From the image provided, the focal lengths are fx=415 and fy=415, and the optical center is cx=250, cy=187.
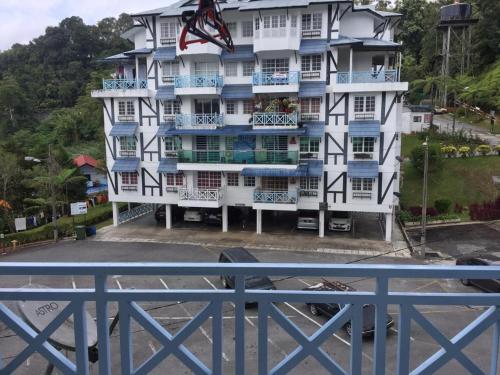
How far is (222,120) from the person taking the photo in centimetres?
2938

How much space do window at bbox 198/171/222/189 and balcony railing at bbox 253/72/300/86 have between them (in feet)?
23.5

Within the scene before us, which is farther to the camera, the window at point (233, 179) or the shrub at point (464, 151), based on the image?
the shrub at point (464, 151)

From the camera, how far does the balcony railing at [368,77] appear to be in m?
26.4

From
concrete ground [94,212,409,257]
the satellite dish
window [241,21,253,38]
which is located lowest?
concrete ground [94,212,409,257]

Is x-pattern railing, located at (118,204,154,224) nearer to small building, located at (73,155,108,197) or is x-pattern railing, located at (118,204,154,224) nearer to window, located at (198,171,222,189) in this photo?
window, located at (198,171,222,189)

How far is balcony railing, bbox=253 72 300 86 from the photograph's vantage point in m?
27.3

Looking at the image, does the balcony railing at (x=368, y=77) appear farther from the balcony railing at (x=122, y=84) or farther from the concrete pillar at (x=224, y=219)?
the balcony railing at (x=122, y=84)

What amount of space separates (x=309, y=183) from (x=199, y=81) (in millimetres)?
10434

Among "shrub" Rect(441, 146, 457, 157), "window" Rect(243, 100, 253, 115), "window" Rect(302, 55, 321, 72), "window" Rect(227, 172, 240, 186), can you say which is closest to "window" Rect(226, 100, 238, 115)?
"window" Rect(243, 100, 253, 115)

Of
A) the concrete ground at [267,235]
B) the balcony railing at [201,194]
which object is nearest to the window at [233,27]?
the balcony railing at [201,194]

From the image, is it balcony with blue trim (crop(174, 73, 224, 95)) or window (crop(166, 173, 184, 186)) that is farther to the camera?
window (crop(166, 173, 184, 186))

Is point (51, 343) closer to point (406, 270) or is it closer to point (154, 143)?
point (406, 270)

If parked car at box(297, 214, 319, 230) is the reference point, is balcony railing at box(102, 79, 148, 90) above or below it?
above

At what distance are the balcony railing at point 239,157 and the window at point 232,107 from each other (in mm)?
3043
